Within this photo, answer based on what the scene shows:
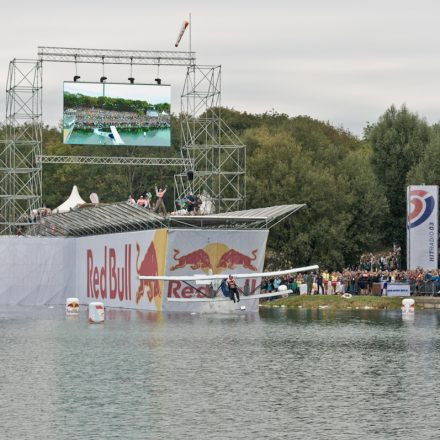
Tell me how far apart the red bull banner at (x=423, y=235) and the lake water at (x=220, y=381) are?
17.4m

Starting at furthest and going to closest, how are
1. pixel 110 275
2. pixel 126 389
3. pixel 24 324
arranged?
pixel 110 275 < pixel 24 324 < pixel 126 389

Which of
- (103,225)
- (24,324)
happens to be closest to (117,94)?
(103,225)

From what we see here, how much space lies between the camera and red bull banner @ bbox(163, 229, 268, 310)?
65.4m

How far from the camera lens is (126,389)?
3266 cm

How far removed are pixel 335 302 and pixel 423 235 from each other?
244 inches

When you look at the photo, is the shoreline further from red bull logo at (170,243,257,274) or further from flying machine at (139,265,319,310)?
red bull logo at (170,243,257,274)

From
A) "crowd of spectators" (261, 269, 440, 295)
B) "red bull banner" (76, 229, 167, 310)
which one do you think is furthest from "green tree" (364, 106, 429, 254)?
"red bull banner" (76, 229, 167, 310)

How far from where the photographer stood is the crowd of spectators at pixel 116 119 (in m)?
79.2

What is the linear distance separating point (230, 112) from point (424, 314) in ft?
259

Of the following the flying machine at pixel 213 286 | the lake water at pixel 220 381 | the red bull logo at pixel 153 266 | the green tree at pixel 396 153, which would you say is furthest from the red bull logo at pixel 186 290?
the green tree at pixel 396 153

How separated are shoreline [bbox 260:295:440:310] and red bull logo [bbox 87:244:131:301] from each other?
8.52 metres

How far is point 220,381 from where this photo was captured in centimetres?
3434

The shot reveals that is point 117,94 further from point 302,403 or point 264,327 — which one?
point 302,403

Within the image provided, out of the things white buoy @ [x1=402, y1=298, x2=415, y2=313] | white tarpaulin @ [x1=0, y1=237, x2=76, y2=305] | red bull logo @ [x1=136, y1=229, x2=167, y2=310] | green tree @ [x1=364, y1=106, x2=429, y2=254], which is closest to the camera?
white buoy @ [x1=402, y1=298, x2=415, y2=313]
